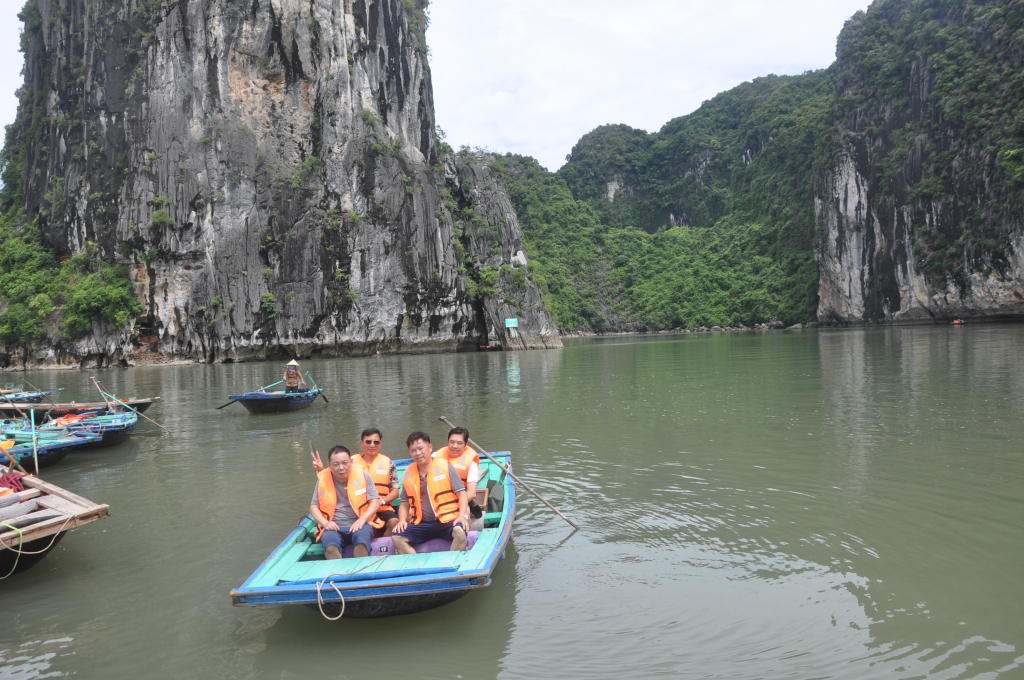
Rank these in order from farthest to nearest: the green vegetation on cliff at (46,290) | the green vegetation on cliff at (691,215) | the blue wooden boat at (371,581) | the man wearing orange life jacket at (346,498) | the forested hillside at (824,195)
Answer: the green vegetation on cliff at (691,215), the forested hillside at (824,195), the green vegetation on cliff at (46,290), the man wearing orange life jacket at (346,498), the blue wooden boat at (371,581)

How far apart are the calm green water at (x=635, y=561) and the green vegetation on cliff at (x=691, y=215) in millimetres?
60563

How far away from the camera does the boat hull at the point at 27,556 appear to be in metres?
5.23

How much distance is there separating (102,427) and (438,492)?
28.8 feet

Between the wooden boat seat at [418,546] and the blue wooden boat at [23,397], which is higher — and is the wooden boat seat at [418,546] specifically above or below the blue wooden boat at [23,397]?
below

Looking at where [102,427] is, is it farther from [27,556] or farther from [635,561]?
[635,561]

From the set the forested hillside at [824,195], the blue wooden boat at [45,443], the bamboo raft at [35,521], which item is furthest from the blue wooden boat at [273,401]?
the forested hillside at [824,195]

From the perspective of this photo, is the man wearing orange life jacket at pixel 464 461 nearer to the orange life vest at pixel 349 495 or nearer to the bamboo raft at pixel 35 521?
the orange life vest at pixel 349 495

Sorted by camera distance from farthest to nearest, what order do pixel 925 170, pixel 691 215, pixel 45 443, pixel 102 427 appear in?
1. pixel 691 215
2. pixel 925 170
3. pixel 102 427
4. pixel 45 443

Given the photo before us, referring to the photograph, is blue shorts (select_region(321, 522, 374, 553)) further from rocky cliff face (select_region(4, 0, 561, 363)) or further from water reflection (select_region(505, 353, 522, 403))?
rocky cliff face (select_region(4, 0, 561, 363))

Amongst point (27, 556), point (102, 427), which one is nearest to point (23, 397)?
point (102, 427)

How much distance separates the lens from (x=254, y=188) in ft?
129

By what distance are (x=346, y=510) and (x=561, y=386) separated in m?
13.9

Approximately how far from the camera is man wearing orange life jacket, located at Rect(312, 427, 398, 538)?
5570 mm

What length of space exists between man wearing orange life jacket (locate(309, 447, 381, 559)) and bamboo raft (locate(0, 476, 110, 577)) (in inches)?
79.3
